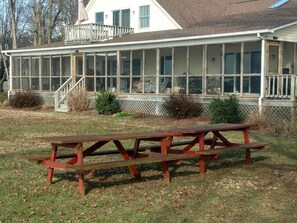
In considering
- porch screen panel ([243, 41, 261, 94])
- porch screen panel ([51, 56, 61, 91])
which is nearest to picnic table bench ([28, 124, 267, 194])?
porch screen panel ([243, 41, 261, 94])

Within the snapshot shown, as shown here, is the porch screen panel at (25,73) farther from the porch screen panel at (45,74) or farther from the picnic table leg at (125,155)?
the picnic table leg at (125,155)

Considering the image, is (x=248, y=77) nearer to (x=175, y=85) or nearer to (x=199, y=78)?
(x=199, y=78)

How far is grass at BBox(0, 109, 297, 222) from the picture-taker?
6.19 m

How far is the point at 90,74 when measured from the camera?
25.9 m

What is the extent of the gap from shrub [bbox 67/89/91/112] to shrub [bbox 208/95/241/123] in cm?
790

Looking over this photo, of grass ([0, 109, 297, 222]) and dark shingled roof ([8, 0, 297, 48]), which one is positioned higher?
dark shingled roof ([8, 0, 297, 48])

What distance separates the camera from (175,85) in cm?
2183

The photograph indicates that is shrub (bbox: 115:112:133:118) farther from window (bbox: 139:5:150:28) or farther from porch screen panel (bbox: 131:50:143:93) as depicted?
window (bbox: 139:5:150:28)

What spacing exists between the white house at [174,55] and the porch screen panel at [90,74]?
2.1 inches

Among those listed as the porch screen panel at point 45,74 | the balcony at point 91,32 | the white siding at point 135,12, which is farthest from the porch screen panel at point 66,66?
the white siding at point 135,12

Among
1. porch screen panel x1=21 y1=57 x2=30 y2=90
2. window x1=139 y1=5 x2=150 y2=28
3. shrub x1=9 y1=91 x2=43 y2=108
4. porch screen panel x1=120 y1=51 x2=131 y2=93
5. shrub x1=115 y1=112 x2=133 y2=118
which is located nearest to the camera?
shrub x1=115 y1=112 x2=133 y2=118

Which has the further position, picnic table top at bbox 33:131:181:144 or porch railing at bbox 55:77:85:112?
porch railing at bbox 55:77:85:112

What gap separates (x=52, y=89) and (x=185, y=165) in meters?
19.3

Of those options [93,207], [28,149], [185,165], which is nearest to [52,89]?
[28,149]
